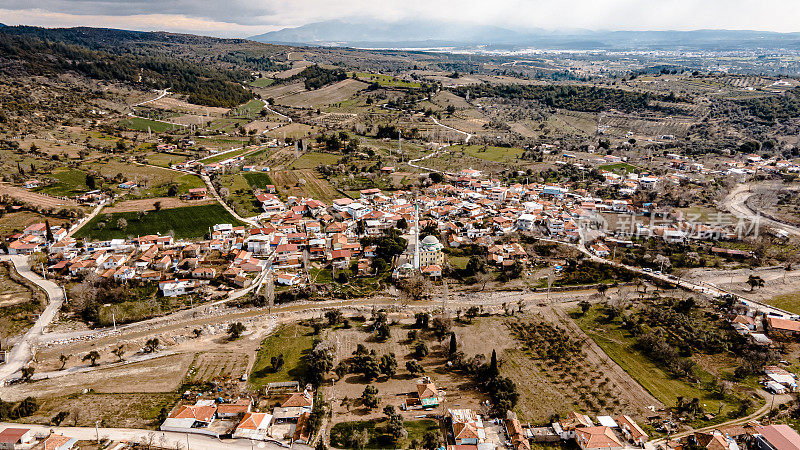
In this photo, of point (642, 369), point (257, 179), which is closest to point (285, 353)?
point (642, 369)

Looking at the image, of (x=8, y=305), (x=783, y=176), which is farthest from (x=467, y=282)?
(x=783, y=176)

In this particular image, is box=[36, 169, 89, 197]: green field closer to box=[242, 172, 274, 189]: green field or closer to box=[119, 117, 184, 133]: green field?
box=[242, 172, 274, 189]: green field

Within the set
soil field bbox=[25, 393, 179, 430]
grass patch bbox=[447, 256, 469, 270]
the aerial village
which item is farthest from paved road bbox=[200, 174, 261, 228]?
soil field bbox=[25, 393, 179, 430]

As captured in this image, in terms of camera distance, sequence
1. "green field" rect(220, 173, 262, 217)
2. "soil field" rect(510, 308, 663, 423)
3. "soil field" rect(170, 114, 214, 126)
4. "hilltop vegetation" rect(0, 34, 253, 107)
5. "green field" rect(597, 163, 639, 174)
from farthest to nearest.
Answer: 1. "hilltop vegetation" rect(0, 34, 253, 107)
2. "soil field" rect(170, 114, 214, 126)
3. "green field" rect(597, 163, 639, 174)
4. "green field" rect(220, 173, 262, 217)
5. "soil field" rect(510, 308, 663, 423)

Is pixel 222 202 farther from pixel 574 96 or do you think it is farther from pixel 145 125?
pixel 574 96

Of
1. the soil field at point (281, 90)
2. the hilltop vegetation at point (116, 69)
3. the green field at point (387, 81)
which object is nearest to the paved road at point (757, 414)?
the hilltop vegetation at point (116, 69)
